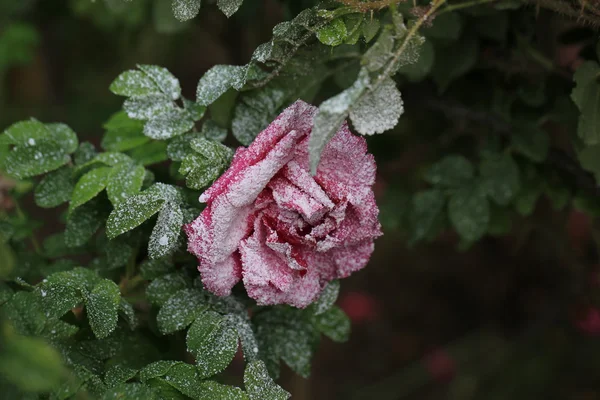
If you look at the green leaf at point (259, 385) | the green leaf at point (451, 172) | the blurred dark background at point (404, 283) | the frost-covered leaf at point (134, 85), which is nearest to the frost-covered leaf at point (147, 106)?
the frost-covered leaf at point (134, 85)

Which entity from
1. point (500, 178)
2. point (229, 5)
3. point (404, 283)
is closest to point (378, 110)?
point (229, 5)

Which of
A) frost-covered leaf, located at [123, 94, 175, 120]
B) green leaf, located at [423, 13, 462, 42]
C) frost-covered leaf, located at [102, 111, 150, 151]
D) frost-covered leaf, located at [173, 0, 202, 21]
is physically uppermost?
frost-covered leaf, located at [173, 0, 202, 21]

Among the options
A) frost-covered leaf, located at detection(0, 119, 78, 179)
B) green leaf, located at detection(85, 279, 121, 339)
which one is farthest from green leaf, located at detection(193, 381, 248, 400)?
frost-covered leaf, located at detection(0, 119, 78, 179)

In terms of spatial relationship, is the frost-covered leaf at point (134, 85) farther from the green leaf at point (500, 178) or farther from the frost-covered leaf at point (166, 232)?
the green leaf at point (500, 178)

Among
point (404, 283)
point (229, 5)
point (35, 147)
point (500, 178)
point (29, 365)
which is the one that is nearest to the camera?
point (29, 365)

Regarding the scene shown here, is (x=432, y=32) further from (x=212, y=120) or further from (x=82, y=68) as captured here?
(x=82, y=68)

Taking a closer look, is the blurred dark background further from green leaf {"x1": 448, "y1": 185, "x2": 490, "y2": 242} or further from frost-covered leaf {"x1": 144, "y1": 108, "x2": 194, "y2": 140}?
frost-covered leaf {"x1": 144, "y1": 108, "x2": 194, "y2": 140}

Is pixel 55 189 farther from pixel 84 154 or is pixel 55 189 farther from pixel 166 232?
pixel 166 232
